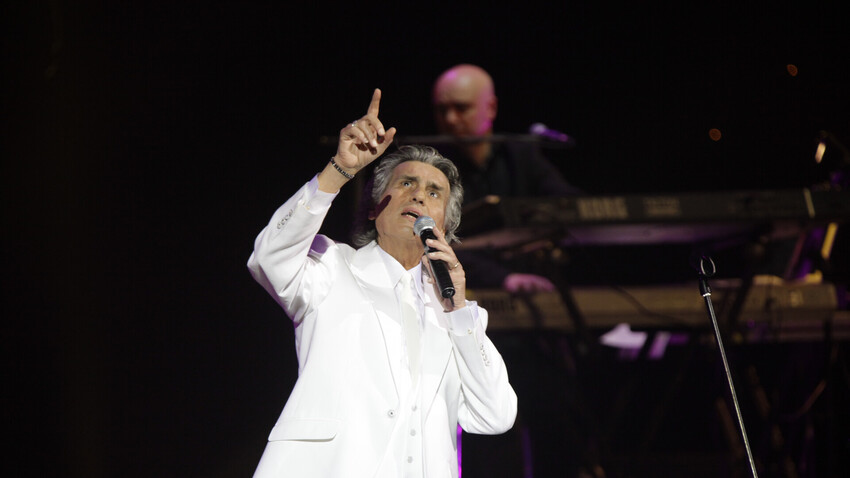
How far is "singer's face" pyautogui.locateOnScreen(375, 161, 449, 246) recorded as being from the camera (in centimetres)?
223

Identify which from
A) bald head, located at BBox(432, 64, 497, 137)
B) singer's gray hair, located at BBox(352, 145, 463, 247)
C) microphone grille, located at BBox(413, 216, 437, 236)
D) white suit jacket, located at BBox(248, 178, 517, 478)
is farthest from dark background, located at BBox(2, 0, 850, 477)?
microphone grille, located at BBox(413, 216, 437, 236)

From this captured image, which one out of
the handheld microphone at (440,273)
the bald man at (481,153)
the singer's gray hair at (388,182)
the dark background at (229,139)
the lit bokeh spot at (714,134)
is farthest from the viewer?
the lit bokeh spot at (714,134)

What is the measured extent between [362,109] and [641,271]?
210 centimetres

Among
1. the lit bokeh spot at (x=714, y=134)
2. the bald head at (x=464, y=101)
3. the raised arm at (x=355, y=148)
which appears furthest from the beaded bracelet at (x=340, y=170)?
the lit bokeh spot at (x=714, y=134)

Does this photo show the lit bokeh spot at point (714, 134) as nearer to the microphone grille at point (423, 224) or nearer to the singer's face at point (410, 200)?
the singer's face at point (410, 200)

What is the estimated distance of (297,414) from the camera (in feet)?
6.23

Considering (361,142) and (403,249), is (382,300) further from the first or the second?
(361,142)

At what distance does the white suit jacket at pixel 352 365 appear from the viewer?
1875 mm

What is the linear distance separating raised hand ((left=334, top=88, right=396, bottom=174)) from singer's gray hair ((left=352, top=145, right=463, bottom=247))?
1.68 feet

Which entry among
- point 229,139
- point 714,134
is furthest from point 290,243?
point 714,134

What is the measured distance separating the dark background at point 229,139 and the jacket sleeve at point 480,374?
1.70 meters

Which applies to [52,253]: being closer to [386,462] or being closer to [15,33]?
[15,33]

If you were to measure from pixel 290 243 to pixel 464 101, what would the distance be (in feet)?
7.92

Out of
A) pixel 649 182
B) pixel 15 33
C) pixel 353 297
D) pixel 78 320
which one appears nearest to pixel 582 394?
pixel 353 297
